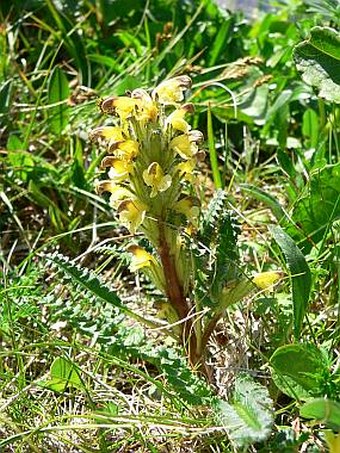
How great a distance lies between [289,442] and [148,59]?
52.4 inches

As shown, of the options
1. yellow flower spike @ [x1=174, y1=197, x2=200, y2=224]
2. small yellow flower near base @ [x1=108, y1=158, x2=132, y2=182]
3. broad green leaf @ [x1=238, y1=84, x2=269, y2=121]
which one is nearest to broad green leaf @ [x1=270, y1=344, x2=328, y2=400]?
yellow flower spike @ [x1=174, y1=197, x2=200, y2=224]

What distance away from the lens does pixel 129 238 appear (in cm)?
201

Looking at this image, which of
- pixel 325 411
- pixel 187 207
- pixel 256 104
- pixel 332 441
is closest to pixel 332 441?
pixel 332 441

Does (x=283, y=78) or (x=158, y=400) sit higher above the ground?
(x=283, y=78)

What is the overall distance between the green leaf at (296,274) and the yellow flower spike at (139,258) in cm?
24

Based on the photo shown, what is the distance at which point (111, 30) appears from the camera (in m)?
2.77

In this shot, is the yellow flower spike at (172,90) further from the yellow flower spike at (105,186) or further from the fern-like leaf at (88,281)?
the fern-like leaf at (88,281)

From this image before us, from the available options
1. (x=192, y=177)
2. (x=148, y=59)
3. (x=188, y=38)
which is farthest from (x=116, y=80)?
(x=192, y=177)

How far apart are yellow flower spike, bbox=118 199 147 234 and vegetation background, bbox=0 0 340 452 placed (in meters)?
0.15

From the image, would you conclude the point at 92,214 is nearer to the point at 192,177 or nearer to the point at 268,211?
the point at 268,211

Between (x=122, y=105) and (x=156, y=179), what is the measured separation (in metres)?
0.15

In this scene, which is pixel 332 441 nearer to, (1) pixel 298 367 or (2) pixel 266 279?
(1) pixel 298 367

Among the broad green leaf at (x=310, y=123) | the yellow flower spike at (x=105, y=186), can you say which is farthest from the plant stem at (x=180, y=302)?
the broad green leaf at (x=310, y=123)

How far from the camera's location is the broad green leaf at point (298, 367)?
145 cm
